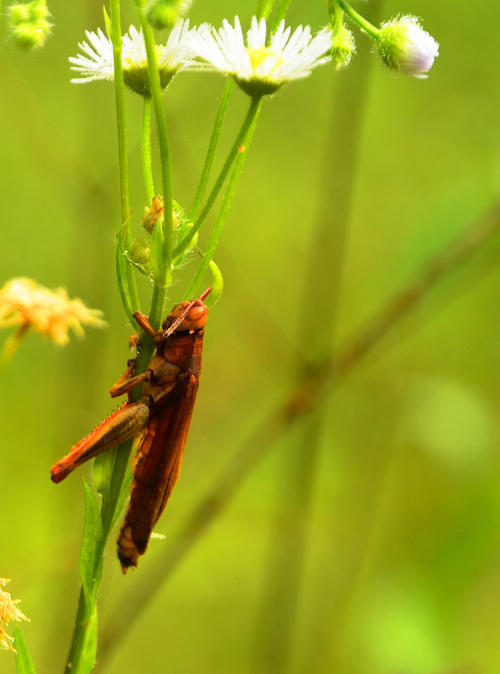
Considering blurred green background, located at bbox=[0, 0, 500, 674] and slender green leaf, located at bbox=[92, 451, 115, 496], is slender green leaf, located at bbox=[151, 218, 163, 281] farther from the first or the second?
blurred green background, located at bbox=[0, 0, 500, 674]

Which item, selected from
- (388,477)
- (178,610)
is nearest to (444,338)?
(388,477)

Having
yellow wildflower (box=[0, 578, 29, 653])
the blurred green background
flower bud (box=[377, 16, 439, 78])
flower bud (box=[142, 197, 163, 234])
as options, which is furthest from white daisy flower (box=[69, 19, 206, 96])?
the blurred green background

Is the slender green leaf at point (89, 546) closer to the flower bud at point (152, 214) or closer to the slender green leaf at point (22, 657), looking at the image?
the slender green leaf at point (22, 657)

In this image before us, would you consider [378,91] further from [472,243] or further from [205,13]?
[472,243]

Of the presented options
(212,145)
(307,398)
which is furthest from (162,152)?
(307,398)

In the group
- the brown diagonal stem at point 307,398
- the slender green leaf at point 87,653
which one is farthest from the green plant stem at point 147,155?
the brown diagonal stem at point 307,398

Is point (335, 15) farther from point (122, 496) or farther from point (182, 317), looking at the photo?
point (122, 496)
